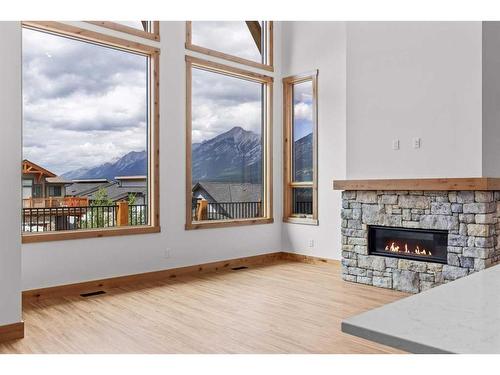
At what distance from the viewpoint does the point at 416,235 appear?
187 inches

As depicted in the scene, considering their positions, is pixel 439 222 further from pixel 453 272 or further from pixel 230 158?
pixel 230 158

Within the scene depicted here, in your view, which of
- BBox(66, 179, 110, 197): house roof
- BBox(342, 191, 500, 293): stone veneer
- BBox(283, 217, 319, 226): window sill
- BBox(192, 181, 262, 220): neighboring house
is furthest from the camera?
BBox(283, 217, 319, 226): window sill

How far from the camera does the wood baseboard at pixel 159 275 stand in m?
4.50

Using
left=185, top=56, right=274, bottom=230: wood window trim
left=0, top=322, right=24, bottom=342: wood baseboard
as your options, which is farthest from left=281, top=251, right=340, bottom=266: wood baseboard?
left=0, top=322, right=24, bottom=342: wood baseboard

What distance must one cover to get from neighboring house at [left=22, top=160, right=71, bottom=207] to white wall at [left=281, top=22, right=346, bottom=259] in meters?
3.31

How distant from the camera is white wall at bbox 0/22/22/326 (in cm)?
321

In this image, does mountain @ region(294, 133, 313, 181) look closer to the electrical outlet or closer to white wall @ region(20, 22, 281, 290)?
white wall @ region(20, 22, 281, 290)

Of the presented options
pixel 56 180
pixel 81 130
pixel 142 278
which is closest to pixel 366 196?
pixel 142 278

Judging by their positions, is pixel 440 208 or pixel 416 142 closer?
pixel 440 208

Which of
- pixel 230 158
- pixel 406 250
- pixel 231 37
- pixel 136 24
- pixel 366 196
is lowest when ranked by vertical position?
pixel 406 250

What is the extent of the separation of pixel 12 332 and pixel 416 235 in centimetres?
384
